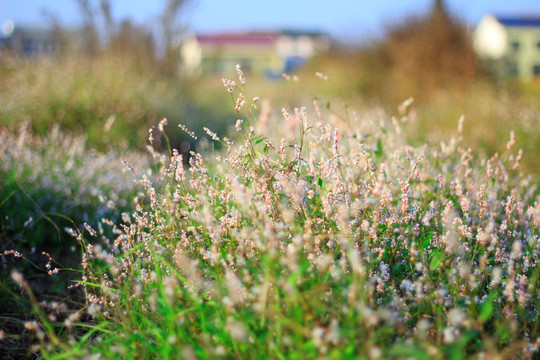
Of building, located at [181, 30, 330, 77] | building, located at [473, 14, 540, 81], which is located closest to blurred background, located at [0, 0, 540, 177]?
building, located at [473, 14, 540, 81]

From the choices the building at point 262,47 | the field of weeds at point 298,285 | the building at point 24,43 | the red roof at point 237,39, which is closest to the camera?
the field of weeds at point 298,285

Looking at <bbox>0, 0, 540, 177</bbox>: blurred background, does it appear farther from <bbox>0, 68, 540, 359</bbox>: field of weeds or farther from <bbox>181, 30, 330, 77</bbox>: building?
<bbox>181, 30, 330, 77</bbox>: building

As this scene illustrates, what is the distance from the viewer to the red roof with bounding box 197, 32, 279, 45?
225 feet

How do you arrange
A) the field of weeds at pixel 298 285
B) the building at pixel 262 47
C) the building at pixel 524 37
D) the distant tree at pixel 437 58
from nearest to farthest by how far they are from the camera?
the field of weeds at pixel 298 285, the distant tree at pixel 437 58, the building at pixel 524 37, the building at pixel 262 47

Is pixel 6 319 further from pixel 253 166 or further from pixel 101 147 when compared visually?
pixel 101 147

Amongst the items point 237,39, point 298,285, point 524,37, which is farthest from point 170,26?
point 237,39

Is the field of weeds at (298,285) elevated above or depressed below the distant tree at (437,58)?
below

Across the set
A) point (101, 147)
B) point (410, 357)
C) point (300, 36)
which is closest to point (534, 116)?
point (101, 147)

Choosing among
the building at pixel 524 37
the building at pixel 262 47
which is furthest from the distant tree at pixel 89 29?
the building at pixel 262 47

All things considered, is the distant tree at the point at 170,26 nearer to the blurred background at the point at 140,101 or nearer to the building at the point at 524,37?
the blurred background at the point at 140,101

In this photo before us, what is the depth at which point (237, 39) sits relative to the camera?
2817 inches

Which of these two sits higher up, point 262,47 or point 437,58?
point 262,47

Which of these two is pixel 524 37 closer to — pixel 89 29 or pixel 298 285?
pixel 89 29

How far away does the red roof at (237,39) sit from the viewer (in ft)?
225
